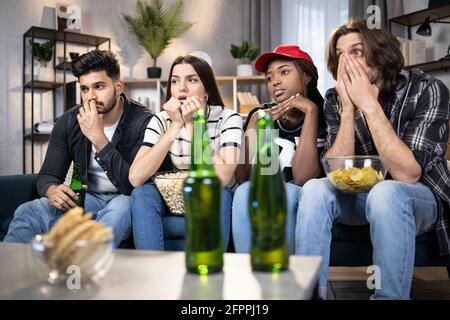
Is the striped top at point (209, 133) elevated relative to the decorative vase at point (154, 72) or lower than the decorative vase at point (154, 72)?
lower

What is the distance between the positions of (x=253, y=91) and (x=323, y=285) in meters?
3.21

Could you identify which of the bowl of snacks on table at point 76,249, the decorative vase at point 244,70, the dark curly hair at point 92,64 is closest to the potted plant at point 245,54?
the decorative vase at point 244,70

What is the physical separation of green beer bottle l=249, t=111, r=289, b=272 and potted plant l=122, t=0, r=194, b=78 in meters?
3.40

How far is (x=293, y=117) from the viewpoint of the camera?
6.75 feet

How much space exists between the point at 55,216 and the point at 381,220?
3.95ft

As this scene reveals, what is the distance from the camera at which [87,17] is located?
4316 mm

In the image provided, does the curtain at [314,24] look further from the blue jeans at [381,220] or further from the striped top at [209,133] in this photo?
the blue jeans at [381,220]

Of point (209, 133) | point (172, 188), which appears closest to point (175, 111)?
point (209, 133)

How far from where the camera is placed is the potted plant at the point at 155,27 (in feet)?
13.4

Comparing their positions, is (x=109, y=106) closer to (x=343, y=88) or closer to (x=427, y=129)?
(x=343, y=88)

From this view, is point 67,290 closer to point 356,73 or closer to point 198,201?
point 198,201

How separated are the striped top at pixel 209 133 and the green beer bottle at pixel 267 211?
3.15 feet

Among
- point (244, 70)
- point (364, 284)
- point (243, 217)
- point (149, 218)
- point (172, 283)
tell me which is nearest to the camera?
point (172, 283)

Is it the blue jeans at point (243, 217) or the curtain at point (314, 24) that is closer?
the blue jeans at point (243, 217)
